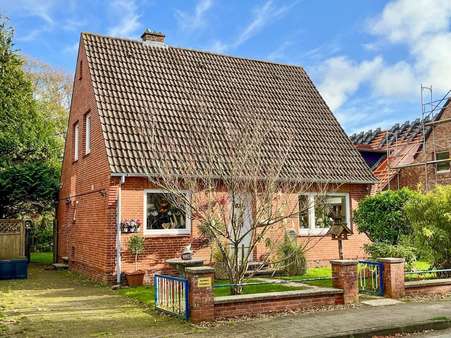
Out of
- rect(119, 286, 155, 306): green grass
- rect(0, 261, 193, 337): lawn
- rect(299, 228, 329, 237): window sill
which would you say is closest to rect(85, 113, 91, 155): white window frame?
rect(0, 261, 193, 337): lawn

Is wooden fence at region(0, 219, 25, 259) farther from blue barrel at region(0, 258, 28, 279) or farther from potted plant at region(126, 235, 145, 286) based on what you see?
potted plant at region(126, 235, 145, 286)

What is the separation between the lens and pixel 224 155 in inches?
670

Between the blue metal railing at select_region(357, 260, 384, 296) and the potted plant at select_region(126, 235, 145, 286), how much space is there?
20.1 feet

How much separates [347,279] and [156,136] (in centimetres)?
808

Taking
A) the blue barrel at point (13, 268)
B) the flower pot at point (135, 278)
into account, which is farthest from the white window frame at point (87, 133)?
the flower pot at point (135, 278)

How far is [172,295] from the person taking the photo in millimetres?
10219

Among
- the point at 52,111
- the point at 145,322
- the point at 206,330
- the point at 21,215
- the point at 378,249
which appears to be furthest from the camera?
the point at 52,111

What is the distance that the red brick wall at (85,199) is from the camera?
15.4 metres

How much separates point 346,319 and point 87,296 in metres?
6.72

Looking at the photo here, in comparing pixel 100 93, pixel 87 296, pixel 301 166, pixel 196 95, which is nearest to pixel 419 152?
pixel 301 166

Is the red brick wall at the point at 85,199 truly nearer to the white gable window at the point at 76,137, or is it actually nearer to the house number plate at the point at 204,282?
the white gable window at the point at 76,137

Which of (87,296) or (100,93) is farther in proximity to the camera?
(100,93)

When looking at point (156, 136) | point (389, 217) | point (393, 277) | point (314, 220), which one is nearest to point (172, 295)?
point (393, 277)

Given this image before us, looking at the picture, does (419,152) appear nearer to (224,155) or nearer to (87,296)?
(224,155)
